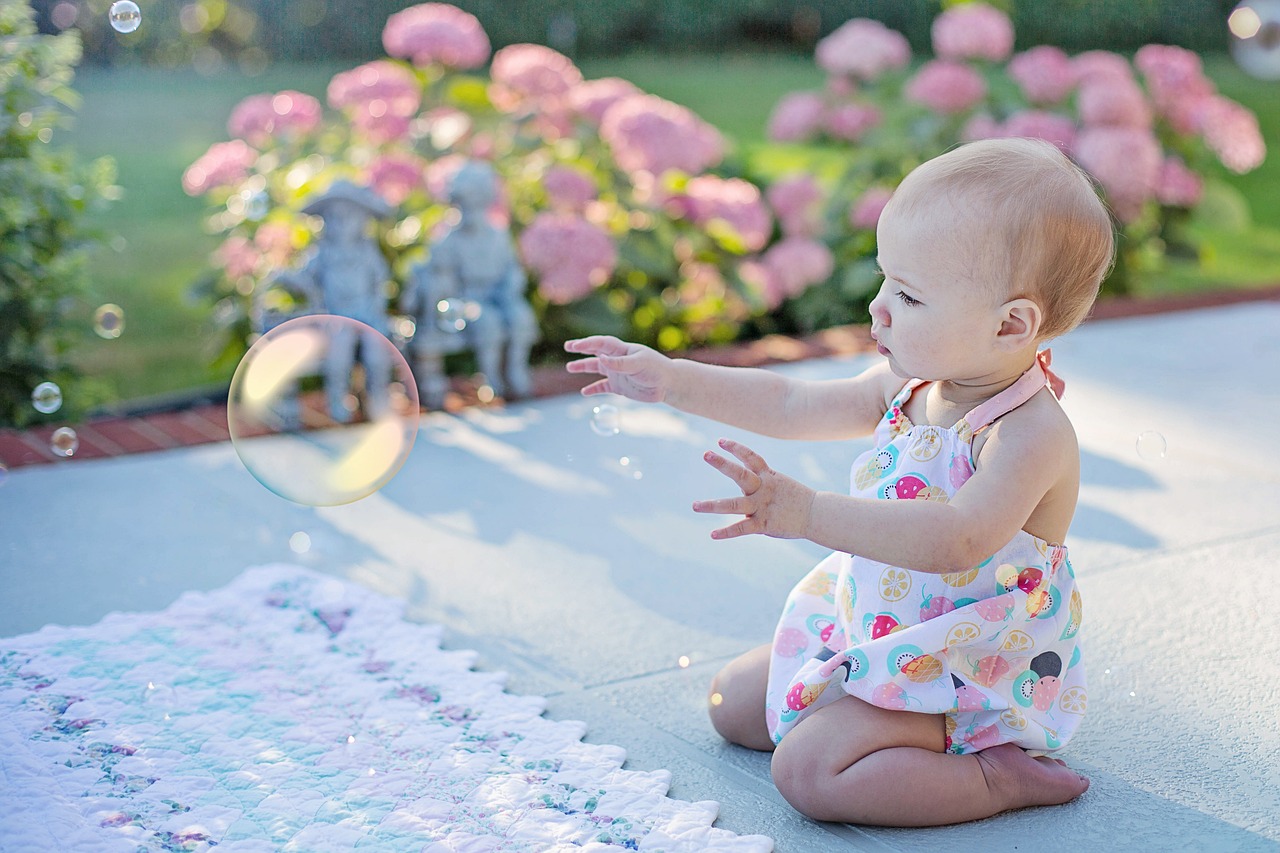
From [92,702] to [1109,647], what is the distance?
1750 millimetres

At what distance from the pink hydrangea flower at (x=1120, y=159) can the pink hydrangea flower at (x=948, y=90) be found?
0.50 metres

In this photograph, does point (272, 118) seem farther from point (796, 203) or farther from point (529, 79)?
point (796, 203)

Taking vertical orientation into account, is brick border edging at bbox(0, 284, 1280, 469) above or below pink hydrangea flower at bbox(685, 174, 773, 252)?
below

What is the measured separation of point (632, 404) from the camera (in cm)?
415

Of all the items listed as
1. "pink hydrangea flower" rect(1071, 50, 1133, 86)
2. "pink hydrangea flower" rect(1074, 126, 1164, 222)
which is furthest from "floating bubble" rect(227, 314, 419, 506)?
"pink hydrangea flower" rect(1071, 50, 1133, 86)

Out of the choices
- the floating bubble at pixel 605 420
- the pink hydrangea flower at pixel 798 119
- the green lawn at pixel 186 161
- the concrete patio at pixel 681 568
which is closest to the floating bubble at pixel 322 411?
the concrete patio at pixel 681 568

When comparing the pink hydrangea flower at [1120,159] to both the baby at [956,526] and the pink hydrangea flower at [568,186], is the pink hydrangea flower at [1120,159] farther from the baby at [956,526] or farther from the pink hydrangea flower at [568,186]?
the baby at [956,526]

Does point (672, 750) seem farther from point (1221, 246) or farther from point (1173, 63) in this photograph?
point (1221, 246)

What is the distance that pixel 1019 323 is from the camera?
71.9 inches

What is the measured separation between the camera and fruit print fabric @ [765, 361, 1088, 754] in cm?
187

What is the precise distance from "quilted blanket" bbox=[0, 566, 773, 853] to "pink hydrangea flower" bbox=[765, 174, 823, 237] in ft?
9.90

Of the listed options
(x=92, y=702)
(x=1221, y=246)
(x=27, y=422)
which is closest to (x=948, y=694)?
(x=92, y=702)

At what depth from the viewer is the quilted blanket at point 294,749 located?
185 centimetres

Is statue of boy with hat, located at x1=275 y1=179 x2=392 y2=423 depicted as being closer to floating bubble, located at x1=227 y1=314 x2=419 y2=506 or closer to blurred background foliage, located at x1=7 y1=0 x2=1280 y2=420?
floating bubble, located at x1=227 y1=314 x2=419 y2=506
